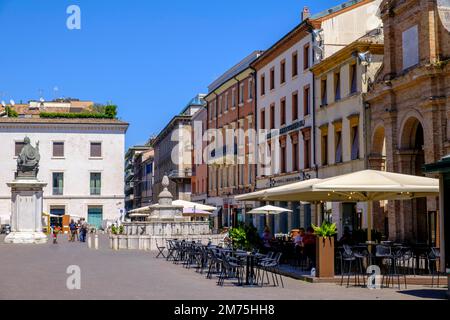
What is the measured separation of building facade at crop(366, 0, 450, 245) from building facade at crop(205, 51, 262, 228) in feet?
71.7

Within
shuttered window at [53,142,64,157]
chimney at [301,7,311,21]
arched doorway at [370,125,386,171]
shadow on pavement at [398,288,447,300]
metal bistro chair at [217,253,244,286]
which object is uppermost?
chimney at [301,7,311,21]

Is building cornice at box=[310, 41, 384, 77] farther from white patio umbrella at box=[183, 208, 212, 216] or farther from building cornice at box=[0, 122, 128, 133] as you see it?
building cornice at box=[0, 122, 128, 133]

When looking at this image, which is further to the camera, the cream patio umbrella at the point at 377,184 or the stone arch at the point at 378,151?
the stone arch at the point at 378,151

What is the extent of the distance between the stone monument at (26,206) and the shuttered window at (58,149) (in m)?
33.7

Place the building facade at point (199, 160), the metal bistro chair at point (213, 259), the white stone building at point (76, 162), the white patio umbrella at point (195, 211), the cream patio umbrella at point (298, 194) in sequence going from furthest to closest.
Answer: the white stone building at point (76, 162) < the building facade at point (199, 160) < the white patio umbrella at point (195, 211) < the cream patio umbrella at point (298, 194) < the metal bistro chair at point (213, 259)

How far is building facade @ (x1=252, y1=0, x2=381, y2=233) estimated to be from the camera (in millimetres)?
42344

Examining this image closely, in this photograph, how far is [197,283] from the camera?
61.1ft

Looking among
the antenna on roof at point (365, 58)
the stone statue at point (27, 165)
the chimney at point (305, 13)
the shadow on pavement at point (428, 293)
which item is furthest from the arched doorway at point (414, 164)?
the stone statue at point (27, 165)

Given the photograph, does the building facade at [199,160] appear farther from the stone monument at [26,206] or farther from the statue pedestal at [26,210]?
the statue pedestal at [26,210]

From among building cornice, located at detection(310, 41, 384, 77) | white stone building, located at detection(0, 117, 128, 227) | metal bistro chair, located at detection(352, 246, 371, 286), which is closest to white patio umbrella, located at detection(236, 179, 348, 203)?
metal bistro chair, located at detection(352, 246, 371, 286)

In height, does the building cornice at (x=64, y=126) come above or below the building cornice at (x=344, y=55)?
above

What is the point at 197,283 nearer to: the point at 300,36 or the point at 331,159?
the point at 331,159

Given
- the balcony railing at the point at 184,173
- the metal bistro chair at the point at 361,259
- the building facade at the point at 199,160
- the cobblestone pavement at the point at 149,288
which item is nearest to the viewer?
the cobblestone pavement at the point at 149,288

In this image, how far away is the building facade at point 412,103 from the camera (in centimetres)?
2895
